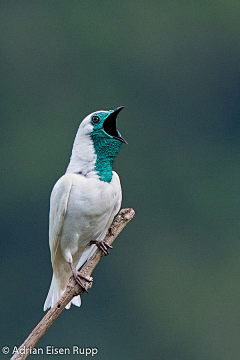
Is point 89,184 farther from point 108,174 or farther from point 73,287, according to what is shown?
point 73,287

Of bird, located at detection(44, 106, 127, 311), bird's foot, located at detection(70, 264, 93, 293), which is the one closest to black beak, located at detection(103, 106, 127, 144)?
bird, located at detection(44, 106, 127, 311)

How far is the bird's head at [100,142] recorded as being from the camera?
18.3 ft

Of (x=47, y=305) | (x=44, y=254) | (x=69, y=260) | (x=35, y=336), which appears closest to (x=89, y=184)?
(x=69, y=260)

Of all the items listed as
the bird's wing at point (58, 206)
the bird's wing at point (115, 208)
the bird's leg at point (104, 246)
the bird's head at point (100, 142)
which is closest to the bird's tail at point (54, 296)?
the bird's wing at point (115, 208)

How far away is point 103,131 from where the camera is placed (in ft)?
18.4

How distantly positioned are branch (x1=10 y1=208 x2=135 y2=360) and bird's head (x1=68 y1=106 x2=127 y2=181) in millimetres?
380

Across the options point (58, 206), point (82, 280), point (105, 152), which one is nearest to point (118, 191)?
point (105, 152)

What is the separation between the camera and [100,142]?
561cm

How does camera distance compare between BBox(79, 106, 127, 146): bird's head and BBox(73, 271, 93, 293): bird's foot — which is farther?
BBox(79, 106, 127, 146): bird's head

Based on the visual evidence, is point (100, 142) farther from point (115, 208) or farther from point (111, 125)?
point (115, 208)

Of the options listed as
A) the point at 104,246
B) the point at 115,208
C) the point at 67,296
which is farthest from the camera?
the point at 115,208

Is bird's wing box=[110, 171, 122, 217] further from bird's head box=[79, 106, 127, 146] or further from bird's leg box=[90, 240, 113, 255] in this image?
bird's leg box=[90, 240, 113, 255]

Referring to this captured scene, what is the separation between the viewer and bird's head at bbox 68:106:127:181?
5.59 m

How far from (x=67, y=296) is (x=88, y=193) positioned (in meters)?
0.75
